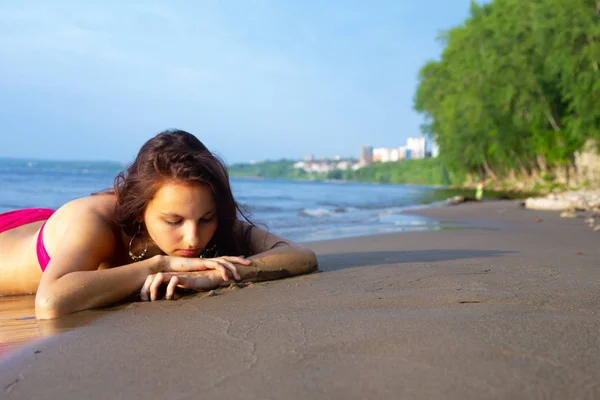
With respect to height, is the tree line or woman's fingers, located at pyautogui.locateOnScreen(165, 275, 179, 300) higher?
the tree line

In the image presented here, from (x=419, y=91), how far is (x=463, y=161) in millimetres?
7347

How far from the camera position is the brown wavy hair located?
268 centimetres

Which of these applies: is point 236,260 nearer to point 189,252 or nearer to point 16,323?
point 189,252

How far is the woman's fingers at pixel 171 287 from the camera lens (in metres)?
2.56

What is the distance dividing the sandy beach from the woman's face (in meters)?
0.31

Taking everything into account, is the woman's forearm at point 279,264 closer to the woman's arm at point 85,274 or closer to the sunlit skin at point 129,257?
the sunlit skin at point 129,257

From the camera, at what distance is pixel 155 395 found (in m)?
1.32

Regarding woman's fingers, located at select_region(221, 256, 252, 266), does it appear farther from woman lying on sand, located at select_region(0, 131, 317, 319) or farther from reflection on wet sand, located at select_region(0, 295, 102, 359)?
reflection on wet sand, located at select_region(0, 295, 102, 359)

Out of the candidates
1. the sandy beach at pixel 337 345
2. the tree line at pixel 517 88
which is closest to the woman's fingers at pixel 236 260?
the sandy beach at pixel 337 345

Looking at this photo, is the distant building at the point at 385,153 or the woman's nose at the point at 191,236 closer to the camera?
the woman's nose at the point at 191,236

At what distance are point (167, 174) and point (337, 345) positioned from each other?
1.42 meters

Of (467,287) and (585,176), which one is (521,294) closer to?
(467,287)

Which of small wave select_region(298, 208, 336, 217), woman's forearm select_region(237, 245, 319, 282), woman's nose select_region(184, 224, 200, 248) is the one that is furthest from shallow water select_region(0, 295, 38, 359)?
small wave select_region(298, 208, 336, 217)

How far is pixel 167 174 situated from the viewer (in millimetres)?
2678
